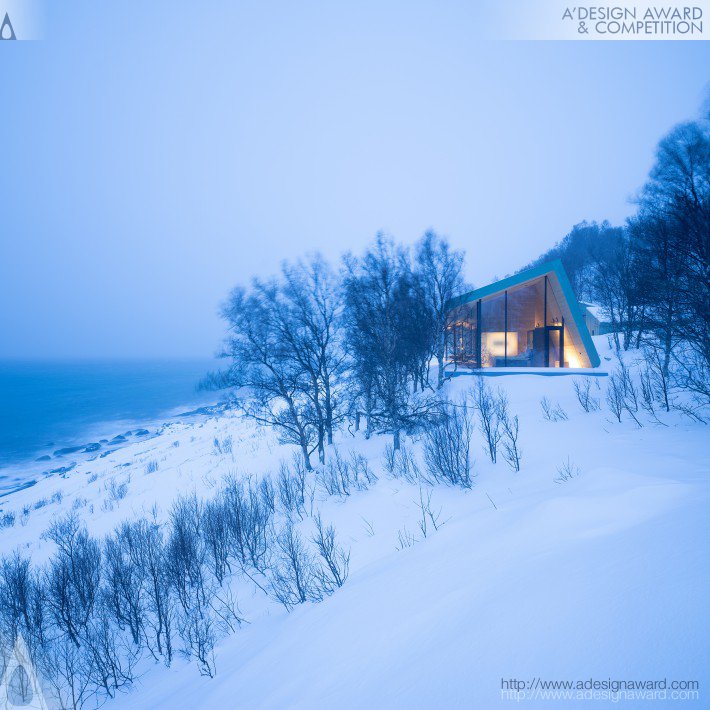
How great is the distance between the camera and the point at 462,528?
5234 millimetres

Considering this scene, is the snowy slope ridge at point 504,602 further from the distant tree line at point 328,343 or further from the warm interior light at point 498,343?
the warm interior light at point 498,343

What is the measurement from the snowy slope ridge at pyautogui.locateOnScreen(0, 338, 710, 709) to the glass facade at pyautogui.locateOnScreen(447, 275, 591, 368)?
36.3 feet

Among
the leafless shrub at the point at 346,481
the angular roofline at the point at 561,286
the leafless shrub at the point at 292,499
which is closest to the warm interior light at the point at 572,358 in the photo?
the angular roofline at the point at 561,286

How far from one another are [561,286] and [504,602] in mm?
18504

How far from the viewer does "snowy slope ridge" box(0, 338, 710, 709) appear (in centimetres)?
210

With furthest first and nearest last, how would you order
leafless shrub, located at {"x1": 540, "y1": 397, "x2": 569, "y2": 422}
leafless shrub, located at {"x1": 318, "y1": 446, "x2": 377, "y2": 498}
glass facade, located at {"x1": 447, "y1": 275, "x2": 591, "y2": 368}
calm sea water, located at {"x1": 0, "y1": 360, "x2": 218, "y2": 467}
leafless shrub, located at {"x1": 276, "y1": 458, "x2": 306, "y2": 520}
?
calm sea water, located at {"x1": 0, "y1": 360, "x2": 218, "y2": 467}, glass facade, located at {"x1": 447, "y1": 275, "x2": 591, "y2": 368}, leafless shrub, located at {"x1": 540, "y1": 397, "x2": 569, "y2": 422}, leafless shrub, located at {"x1": 318, "y1": 446, "x2": 377, "y2": 498}, leafless shrub, located at {"x1": 276, "y1": 458, "x2": 306, "y2": 520}

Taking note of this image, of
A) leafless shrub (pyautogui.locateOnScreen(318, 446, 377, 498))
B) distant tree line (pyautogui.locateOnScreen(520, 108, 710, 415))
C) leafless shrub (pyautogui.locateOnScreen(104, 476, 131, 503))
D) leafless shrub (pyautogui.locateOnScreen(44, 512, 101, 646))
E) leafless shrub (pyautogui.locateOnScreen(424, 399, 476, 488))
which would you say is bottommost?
leafless shrub (pyautogui.locateOnScreen(104, 476, 131, 503))

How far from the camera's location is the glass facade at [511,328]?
59.6 feet

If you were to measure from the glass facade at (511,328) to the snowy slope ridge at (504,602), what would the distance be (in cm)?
1106

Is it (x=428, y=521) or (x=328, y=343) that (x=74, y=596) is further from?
(x=328, y=343)

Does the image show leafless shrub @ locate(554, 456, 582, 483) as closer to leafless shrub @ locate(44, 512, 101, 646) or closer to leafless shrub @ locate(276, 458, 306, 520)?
leafless shrub @ locate(276, 458, 306, 520)

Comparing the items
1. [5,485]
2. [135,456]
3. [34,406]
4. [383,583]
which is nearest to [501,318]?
[383,583]

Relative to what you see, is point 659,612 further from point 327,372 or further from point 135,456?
point 135,456

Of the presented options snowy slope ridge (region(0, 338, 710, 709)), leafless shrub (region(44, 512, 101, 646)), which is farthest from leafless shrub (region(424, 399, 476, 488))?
leafless shrub (region(44, 512, 101, 646))
